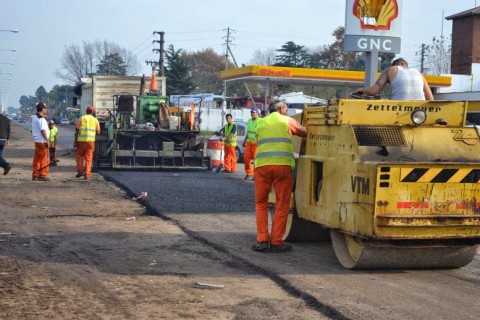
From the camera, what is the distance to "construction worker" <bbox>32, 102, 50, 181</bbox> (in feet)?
55.4

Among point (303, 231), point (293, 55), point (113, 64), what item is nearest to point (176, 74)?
point (293, 55)

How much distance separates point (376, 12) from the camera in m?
20.9

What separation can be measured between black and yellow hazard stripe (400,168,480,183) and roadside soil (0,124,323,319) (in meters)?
1.53

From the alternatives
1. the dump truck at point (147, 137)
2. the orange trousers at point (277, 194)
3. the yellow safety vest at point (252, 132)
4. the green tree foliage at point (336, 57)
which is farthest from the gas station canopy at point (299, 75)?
the green tree foliage at point (336, 57)

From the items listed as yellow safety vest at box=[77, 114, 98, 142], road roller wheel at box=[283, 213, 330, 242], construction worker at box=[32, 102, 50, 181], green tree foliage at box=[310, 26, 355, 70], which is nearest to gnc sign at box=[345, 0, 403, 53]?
yellow safety vest at box=[77, 114, 98, 142]

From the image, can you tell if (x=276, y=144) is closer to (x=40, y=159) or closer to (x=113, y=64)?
(x=40, y=159)

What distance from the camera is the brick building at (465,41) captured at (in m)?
52.8

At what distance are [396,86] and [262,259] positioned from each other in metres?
2.35

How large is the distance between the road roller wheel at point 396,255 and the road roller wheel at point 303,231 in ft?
4.51

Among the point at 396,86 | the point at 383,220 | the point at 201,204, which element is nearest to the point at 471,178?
the point at 383,220

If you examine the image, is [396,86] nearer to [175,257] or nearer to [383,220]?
[383,220]

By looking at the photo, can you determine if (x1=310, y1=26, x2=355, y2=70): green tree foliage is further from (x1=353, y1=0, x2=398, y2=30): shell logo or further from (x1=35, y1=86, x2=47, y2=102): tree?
(x1=35, y1=86, x2=47, y2=102): tree

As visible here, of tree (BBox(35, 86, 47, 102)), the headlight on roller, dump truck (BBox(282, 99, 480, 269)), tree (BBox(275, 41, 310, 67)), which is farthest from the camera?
tree (BBox(35, 86, 47, 102))

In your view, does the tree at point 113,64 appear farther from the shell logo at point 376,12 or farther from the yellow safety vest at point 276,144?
the yellow safety vest at point 276,144
